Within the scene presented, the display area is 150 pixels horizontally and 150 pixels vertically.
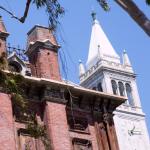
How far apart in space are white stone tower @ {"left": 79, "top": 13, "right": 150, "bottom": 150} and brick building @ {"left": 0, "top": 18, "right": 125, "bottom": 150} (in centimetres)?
5645

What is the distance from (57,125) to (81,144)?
5.81 feet

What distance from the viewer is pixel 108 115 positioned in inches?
1323

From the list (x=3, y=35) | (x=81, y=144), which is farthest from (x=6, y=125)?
(x=3, y=35)

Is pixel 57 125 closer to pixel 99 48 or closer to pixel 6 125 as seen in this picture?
pixel 6 125

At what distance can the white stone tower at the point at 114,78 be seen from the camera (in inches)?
3595

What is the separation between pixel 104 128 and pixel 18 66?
5160mm

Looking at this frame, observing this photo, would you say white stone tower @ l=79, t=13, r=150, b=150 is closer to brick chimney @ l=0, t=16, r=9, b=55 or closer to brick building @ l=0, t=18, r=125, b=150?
brick building @ l=0, t=18, r=125, b=150

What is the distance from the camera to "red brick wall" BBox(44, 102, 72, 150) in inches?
1185

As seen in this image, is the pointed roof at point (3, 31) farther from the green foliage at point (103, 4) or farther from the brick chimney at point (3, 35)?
the green foliage at point (103, 4)

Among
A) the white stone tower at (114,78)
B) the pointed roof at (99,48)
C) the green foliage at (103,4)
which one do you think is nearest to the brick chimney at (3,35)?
the green foliage at (103,4)

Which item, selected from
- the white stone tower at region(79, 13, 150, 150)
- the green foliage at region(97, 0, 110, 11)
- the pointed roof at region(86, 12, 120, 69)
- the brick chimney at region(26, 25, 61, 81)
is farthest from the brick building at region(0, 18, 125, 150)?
the pointed roof at region(86, 12, 120, 69)

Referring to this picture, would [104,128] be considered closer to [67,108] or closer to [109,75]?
[67,108]

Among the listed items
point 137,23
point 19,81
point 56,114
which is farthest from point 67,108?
point 137,23

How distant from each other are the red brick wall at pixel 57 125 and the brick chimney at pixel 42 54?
1884 mm
